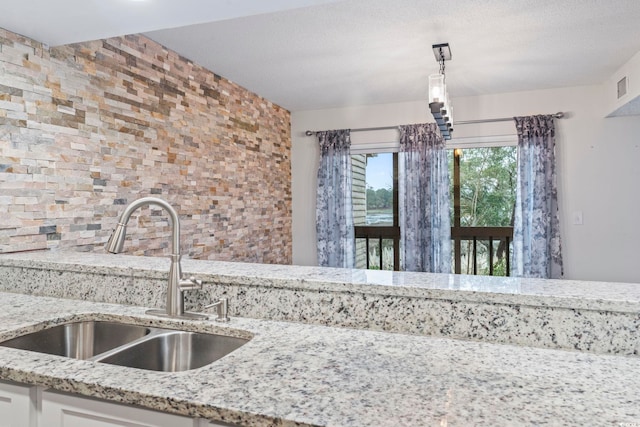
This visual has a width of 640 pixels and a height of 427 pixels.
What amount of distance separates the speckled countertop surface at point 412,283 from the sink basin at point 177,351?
199 millimetres

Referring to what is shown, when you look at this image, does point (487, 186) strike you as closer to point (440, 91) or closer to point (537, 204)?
point (537, 204)

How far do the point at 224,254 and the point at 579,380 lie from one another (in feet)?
9.97

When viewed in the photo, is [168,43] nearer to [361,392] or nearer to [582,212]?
[361,392]

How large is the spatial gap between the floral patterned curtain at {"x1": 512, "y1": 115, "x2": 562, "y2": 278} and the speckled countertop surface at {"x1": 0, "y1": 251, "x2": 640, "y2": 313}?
2.99 m

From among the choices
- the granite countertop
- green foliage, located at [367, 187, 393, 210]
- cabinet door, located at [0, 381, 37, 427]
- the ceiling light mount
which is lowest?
cabinet door, located at [0, 381, 37, 427]

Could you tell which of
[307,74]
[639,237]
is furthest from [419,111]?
[639,237]

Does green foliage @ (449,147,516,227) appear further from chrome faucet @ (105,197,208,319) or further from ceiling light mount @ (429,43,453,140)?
chrome faucet @ (105,197,208,319)

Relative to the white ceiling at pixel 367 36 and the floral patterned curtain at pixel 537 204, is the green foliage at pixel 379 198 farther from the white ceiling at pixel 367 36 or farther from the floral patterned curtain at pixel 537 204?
the floral patterned curtain at pixel 537 204

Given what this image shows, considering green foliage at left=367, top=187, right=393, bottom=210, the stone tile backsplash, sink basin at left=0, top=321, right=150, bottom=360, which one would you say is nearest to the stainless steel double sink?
sink basin at left=0, top=321, right=150, bottom=360

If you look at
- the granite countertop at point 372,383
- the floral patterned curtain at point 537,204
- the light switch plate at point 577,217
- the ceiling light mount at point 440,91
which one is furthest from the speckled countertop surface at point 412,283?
the light switch plate at point 577,217

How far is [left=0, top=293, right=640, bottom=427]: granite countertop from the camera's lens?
29.9 inches

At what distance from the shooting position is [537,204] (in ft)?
13.2

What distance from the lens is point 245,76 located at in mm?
3602

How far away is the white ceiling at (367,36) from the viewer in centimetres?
198
